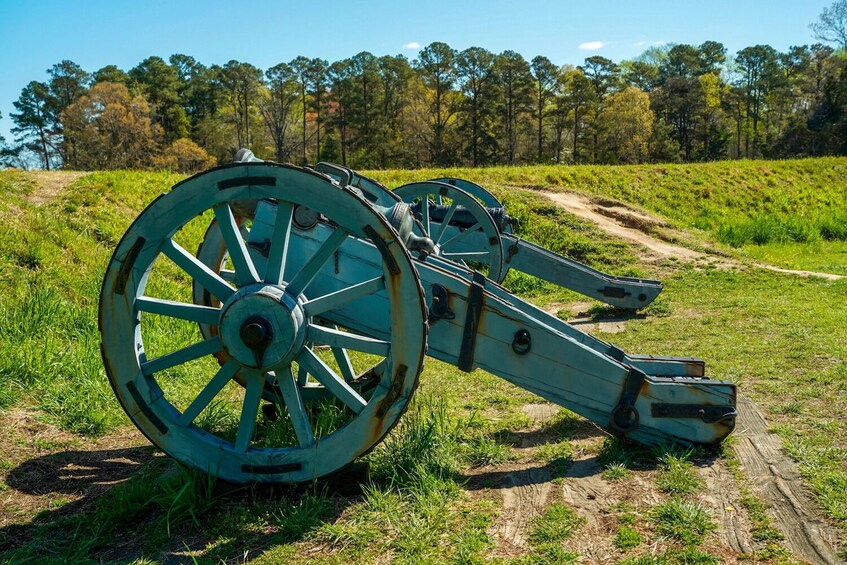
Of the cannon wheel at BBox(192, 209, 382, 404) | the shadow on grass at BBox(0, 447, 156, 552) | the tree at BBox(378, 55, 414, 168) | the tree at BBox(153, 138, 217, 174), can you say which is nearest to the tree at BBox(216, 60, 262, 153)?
the tree at BBox(153, 138, 217, 174)

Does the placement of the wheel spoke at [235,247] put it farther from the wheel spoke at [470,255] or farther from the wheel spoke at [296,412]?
the wheel spoke at [470,255]

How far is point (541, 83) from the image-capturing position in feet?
150

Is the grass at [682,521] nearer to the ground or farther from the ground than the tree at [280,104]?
nearer to the ground

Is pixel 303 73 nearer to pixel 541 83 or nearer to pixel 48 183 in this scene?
pixel 541 83

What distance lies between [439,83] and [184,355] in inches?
1748

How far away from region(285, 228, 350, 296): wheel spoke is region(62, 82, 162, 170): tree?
39168 mm

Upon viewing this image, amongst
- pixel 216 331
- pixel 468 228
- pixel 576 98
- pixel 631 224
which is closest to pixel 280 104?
pixel 576 98

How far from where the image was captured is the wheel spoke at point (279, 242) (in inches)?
130

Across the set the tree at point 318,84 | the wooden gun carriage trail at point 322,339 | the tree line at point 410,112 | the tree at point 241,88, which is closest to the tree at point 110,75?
the tree line at point 410,112

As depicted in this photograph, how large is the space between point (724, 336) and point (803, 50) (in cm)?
5455

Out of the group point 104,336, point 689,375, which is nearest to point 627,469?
point 689,375

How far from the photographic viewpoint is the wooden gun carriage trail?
3.20 metres

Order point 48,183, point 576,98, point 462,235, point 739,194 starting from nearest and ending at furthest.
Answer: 1. point 462,235
2. point 48,183
3. point 739,194
4. point 576,98

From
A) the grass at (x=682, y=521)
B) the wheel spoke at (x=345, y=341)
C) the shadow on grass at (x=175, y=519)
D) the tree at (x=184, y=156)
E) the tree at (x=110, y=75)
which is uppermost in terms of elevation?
the tree at (x=110, y=75)
